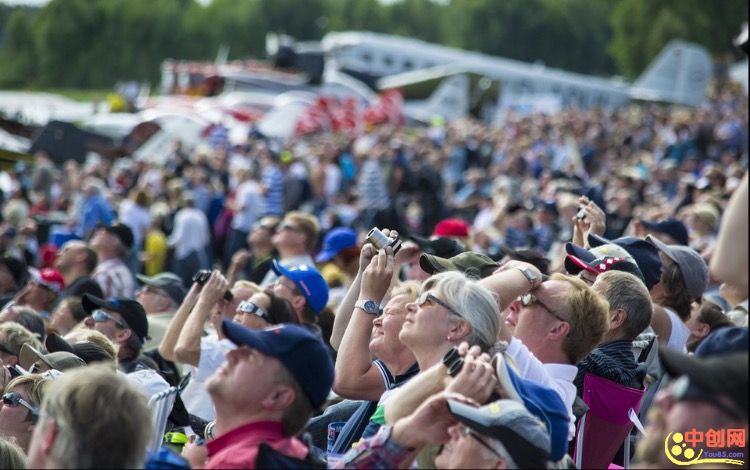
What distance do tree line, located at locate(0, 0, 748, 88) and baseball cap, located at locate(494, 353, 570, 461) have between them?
239 feet

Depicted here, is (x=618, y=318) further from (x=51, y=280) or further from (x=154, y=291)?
(x=51, y=280)

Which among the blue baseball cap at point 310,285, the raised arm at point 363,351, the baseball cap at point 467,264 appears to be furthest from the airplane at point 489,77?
the raised arm at point 363,351

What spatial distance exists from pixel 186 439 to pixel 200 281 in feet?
4.47

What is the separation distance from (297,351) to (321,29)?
4969 inches

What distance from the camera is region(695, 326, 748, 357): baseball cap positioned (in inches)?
121

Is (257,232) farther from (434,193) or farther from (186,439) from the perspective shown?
(434,193)

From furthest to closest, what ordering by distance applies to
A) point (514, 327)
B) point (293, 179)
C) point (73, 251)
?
point (293, 179)
point (73, 251)
point (514, 327)

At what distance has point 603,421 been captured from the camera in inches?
185

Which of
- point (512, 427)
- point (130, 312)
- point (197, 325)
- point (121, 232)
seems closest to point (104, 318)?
point (130, 312)

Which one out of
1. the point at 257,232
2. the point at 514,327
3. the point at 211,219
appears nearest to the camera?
the point at 514,327

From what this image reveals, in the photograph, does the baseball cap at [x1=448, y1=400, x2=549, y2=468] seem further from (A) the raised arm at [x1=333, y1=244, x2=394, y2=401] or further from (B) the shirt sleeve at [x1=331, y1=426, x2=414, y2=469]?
(A) the raised arm at [x1=333, y1=244, x2=394, y2=401]

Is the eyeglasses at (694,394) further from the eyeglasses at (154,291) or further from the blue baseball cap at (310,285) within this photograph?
the eyeglasses at (154,291)

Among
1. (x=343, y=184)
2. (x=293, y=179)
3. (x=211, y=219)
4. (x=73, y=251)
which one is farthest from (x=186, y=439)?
(x=343, y=184)

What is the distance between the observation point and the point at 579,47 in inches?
4899
